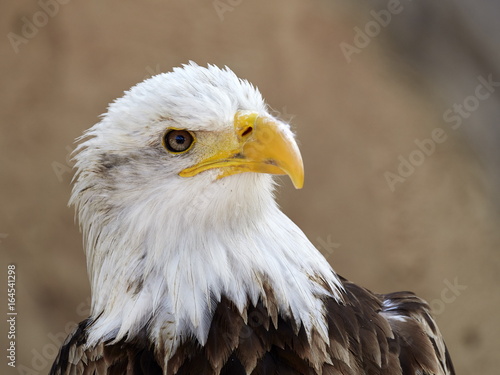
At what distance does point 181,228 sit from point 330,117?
88.8 inches

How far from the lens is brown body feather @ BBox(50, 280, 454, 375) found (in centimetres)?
203

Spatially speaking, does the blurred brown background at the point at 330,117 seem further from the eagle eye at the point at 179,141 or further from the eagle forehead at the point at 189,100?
the eagle eye at the point at 179,141

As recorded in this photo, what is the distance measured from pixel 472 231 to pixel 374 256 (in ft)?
2.18

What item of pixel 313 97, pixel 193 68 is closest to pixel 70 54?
pixel 313 97

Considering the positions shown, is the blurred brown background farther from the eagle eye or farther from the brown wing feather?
the brown wing feather

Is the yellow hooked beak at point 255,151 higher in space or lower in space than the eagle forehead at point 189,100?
lower

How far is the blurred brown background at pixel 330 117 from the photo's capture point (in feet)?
13.1

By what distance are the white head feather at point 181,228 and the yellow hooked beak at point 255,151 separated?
38 mm

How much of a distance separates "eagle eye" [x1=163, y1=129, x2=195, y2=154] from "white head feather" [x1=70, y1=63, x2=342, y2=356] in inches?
1.0

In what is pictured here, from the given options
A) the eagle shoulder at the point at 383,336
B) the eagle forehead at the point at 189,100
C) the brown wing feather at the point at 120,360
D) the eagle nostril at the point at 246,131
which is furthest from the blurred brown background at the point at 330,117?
the brown wing feather at the point at 120,360

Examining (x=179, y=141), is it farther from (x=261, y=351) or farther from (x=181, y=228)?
(x=261, y=351)

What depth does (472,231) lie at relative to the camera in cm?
422

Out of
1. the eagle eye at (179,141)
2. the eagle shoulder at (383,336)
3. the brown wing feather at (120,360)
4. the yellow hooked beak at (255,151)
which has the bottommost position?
the eagle shoulder at (383,336)

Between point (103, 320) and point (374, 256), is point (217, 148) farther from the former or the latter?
point (374, 256)
